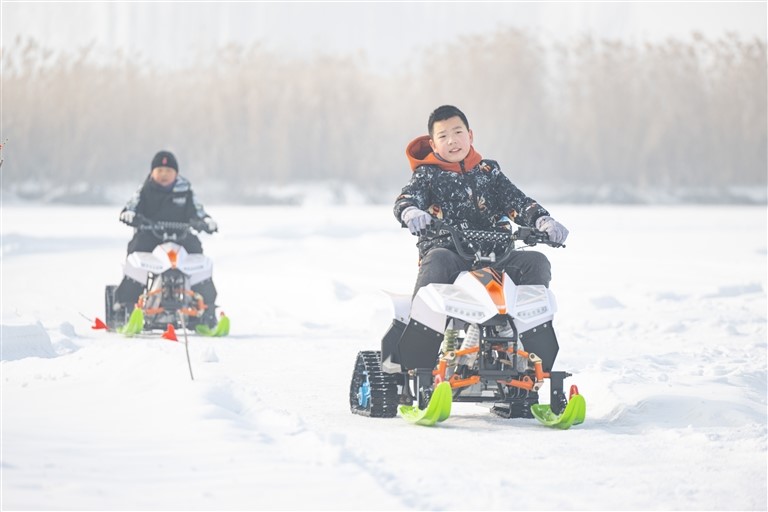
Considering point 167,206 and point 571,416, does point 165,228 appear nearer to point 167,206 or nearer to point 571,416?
point 167,206

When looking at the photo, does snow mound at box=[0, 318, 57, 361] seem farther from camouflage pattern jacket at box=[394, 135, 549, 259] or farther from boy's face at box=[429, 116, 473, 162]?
boy's face at box=[429, 116, 473, 162]

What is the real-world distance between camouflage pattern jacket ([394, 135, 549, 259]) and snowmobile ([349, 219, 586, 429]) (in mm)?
178

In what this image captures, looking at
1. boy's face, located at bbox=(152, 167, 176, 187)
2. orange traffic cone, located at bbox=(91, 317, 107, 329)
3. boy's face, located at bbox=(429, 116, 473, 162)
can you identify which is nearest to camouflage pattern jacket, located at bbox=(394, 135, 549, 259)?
boy's face, located at bbox=(429, 116, 473, 162)

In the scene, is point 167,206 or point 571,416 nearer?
point 571,416

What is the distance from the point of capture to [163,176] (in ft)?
42.3

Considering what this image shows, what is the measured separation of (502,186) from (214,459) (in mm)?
2822

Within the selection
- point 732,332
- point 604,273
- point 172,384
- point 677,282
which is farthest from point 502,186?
point 604,273

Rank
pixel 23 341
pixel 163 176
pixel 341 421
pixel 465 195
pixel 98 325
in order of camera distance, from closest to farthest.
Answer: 1. pixel 341 421
2. pixel 465 195
3. pixel 23 341
4. pixel 98 325
5. pixel 163 176

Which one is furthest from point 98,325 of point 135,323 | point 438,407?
point 438,407

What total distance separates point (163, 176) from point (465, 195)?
257 inches

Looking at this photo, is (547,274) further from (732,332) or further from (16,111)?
(16,111)

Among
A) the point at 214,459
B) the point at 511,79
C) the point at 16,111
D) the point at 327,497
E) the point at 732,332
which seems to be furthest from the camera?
the point at 511,79

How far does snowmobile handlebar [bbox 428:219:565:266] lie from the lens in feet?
21.3

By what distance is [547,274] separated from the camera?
6.71m
